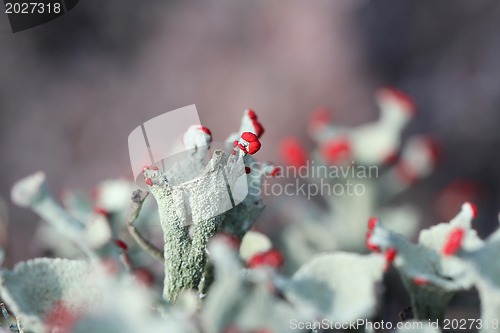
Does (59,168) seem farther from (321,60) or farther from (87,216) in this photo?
(87,216)

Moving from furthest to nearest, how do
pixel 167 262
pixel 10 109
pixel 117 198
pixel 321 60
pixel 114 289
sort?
1. pixel 10 109
2. pixel 321 60
3. pixel 117 198
4. pixel 167 262
5. pixel 114 289

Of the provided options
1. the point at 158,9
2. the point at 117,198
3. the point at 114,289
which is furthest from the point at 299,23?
the point at 114,289

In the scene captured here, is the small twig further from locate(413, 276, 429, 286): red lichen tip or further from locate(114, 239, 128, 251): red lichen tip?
locate(413, 276, 429, 286): red lichen tip

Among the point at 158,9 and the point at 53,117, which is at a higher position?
the point at 158,9

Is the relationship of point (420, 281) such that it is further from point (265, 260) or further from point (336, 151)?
point (336, 151)

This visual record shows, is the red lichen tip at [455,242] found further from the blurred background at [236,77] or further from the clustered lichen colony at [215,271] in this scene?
the blurred background at [236,77]

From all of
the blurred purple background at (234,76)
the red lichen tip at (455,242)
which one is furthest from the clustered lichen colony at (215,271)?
the blurred purple background at (234,76)

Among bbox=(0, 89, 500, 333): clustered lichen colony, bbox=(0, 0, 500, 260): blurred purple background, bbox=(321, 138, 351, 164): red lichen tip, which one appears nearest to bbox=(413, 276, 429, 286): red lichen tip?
bbox=(0, 89, 500, 333): clustered lichen colony
